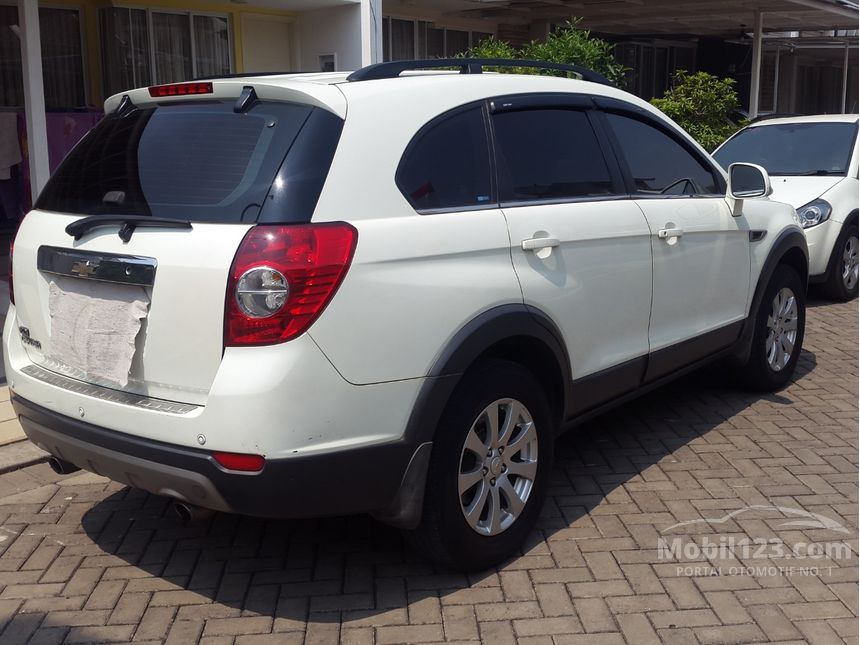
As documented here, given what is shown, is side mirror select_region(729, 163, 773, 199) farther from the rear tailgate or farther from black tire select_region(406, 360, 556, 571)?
the rear tailgate

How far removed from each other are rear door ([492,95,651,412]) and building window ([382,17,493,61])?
10791 mm

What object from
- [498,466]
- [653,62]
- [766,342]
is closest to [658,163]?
[766,342]

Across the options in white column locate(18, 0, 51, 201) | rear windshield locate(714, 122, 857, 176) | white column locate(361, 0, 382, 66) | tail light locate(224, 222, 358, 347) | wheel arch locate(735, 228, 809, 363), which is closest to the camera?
tail light locate(224, 222, 358, 347)

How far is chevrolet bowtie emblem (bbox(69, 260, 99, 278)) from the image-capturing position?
3.22 meters

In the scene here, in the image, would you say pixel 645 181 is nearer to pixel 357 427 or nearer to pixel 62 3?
pixel 357 427

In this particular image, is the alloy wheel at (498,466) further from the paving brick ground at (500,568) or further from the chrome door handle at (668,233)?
the chrome door handle at (668,233)

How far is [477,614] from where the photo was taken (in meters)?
3.35

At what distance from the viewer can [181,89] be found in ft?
11.3

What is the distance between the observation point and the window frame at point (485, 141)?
10.7 feet

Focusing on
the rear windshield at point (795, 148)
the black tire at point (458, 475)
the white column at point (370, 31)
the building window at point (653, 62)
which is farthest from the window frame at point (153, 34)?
the building window at point (653, 62)

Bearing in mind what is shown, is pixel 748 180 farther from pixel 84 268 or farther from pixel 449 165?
pixel 84 268

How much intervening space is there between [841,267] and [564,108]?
569 cm

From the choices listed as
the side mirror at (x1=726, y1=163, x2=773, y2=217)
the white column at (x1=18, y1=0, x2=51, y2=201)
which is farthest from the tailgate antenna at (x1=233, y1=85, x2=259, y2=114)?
the white column at (x1=18, y1=0, x2=51, y2=201)

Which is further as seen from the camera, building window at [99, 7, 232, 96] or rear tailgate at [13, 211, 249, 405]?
building window at [99, 7, 232, 96]
